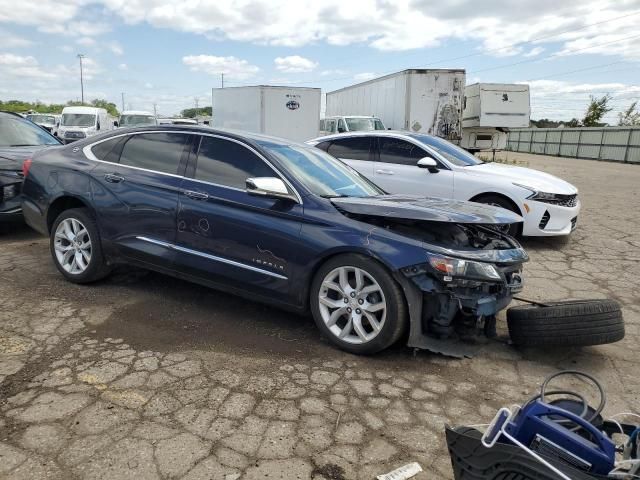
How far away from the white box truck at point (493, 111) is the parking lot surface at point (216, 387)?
561 inches

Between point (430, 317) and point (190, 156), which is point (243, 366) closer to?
point (430, 317)

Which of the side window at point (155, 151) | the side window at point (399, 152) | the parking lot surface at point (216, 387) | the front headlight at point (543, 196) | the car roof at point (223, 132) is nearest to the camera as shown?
the parking lot surface at point (216, 387)

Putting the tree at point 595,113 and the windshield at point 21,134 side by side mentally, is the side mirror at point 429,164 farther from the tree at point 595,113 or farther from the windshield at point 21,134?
the tree at point 595,113

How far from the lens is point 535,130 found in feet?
135

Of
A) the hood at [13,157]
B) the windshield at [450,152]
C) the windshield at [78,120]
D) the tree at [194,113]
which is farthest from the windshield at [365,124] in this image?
the tree at [194,113]

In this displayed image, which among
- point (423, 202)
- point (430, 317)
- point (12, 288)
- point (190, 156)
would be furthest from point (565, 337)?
point (12, 288)

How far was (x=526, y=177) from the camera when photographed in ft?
24.3

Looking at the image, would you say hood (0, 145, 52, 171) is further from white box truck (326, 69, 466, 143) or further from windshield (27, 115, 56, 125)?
windshield (27, 115, 56, 125)

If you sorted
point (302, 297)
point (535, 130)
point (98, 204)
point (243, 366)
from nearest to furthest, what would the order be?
1. point (243, 366)
2. point (302, 297)
3. point (98, 204)
4. point (535, 130)

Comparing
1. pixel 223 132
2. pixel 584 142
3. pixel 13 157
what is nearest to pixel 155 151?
pixel 223 132

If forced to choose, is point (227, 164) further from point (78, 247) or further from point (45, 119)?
point (45, 119)

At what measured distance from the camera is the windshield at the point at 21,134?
7469 millimetres

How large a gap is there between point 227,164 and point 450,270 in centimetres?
200

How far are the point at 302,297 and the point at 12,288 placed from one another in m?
2.86
